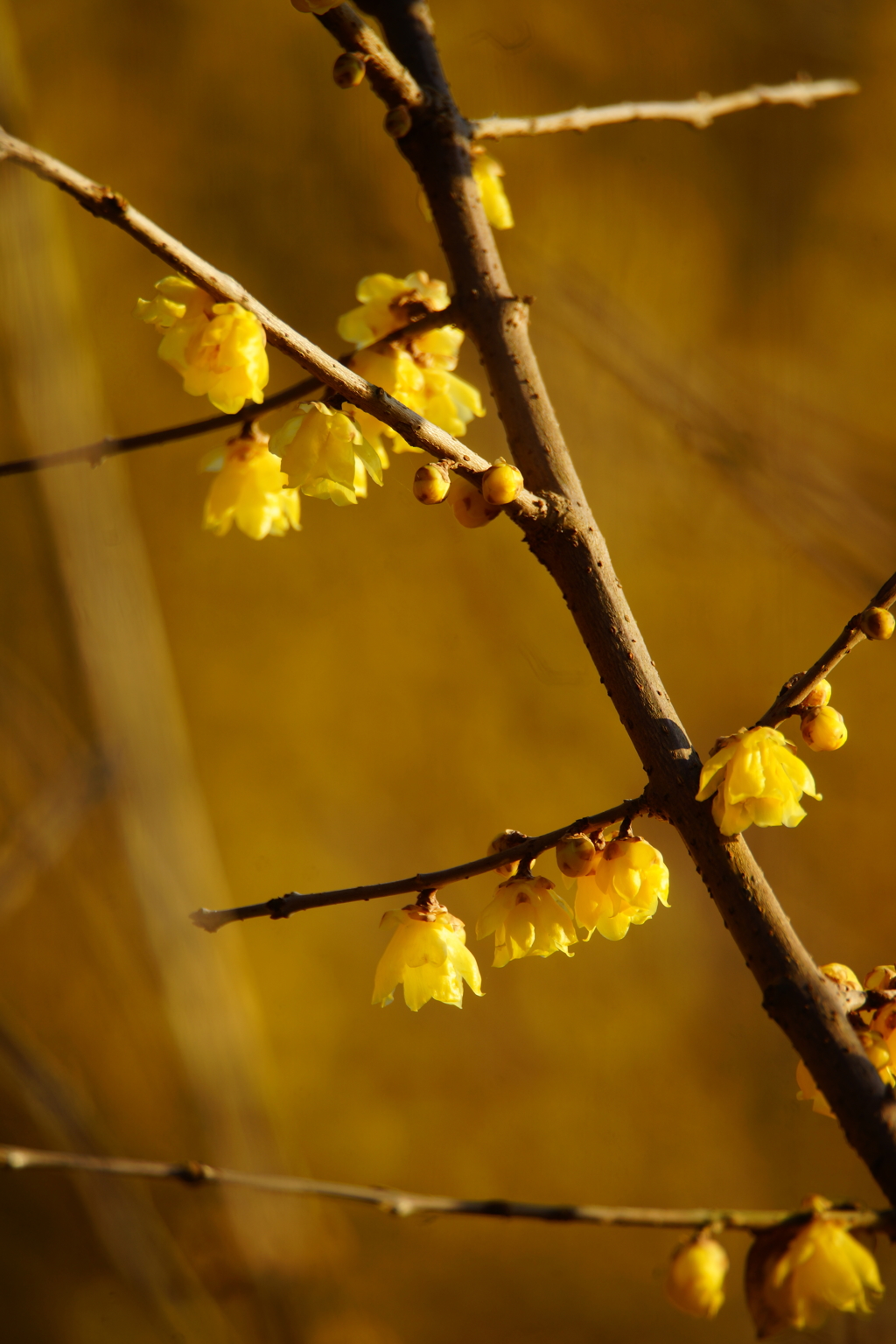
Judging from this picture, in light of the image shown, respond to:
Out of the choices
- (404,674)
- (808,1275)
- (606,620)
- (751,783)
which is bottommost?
(808,1275)

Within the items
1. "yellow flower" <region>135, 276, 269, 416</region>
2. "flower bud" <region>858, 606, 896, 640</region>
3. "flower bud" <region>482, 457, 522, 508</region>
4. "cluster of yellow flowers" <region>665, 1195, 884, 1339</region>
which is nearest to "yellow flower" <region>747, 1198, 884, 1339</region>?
"cluster of yellow flowers" <region>665, 1195, 884, 1339</region>

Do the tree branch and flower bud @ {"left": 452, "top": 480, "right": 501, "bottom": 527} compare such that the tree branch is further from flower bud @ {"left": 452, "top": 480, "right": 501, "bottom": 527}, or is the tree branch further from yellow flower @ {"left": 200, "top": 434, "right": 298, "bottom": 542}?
yellow flower @ {"left": 200, "top": 434, "right": 298, "bottom": 542}

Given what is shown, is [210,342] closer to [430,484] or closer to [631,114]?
[430,484]

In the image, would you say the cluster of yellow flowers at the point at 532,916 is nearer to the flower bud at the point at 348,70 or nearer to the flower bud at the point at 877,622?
the flower bud at the point at 877,622

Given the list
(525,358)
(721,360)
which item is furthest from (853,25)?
(525,358)

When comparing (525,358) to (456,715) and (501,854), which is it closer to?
(501,854)

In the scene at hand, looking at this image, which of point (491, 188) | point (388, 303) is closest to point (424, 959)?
point (388, 303)

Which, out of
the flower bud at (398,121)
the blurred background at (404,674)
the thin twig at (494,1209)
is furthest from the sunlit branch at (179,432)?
the blurred background at (404,674)
